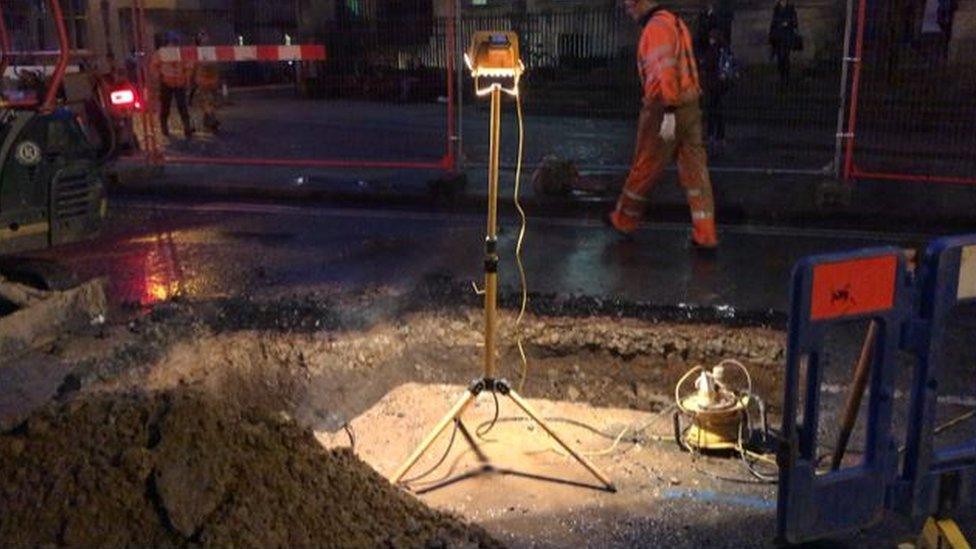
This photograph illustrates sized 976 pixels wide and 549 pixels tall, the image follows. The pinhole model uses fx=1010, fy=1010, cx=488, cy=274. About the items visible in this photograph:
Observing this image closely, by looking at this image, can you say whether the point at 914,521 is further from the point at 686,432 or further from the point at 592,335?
the point at 592,335

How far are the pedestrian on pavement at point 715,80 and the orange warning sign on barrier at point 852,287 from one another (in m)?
10.5

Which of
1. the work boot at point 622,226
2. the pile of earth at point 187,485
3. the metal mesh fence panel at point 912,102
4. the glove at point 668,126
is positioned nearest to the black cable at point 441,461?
the pile of earth at point 187,485

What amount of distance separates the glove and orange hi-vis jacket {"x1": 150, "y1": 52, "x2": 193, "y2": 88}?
374 inches

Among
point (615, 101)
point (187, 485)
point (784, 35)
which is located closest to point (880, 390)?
point (187, 485)

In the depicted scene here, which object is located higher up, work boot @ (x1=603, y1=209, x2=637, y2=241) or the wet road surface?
work boot @ (x1=603, y1=209, x2=637, y2=241)

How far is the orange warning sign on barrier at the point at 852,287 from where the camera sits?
11.1 feet

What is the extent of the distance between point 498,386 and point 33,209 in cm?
388

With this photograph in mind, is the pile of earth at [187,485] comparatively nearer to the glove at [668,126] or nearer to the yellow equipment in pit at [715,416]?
the yellow equipment in pit at [715,416]

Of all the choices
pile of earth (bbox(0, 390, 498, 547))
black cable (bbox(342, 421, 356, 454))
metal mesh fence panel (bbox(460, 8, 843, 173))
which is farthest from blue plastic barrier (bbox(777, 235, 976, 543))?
metal mesh fence panel (bbox(460, 8, 843, 173))

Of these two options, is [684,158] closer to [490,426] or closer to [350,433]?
[490,426]

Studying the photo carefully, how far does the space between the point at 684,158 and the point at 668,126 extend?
430 millimetres

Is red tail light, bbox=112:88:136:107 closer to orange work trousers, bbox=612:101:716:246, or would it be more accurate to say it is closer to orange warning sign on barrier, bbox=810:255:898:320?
orange work trousers, bbox=612:101:716:246

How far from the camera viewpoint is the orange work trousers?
26.8 ft

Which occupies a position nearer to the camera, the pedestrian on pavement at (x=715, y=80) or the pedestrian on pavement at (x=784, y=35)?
the pedestrian on pavement at (x=715, y=80)
